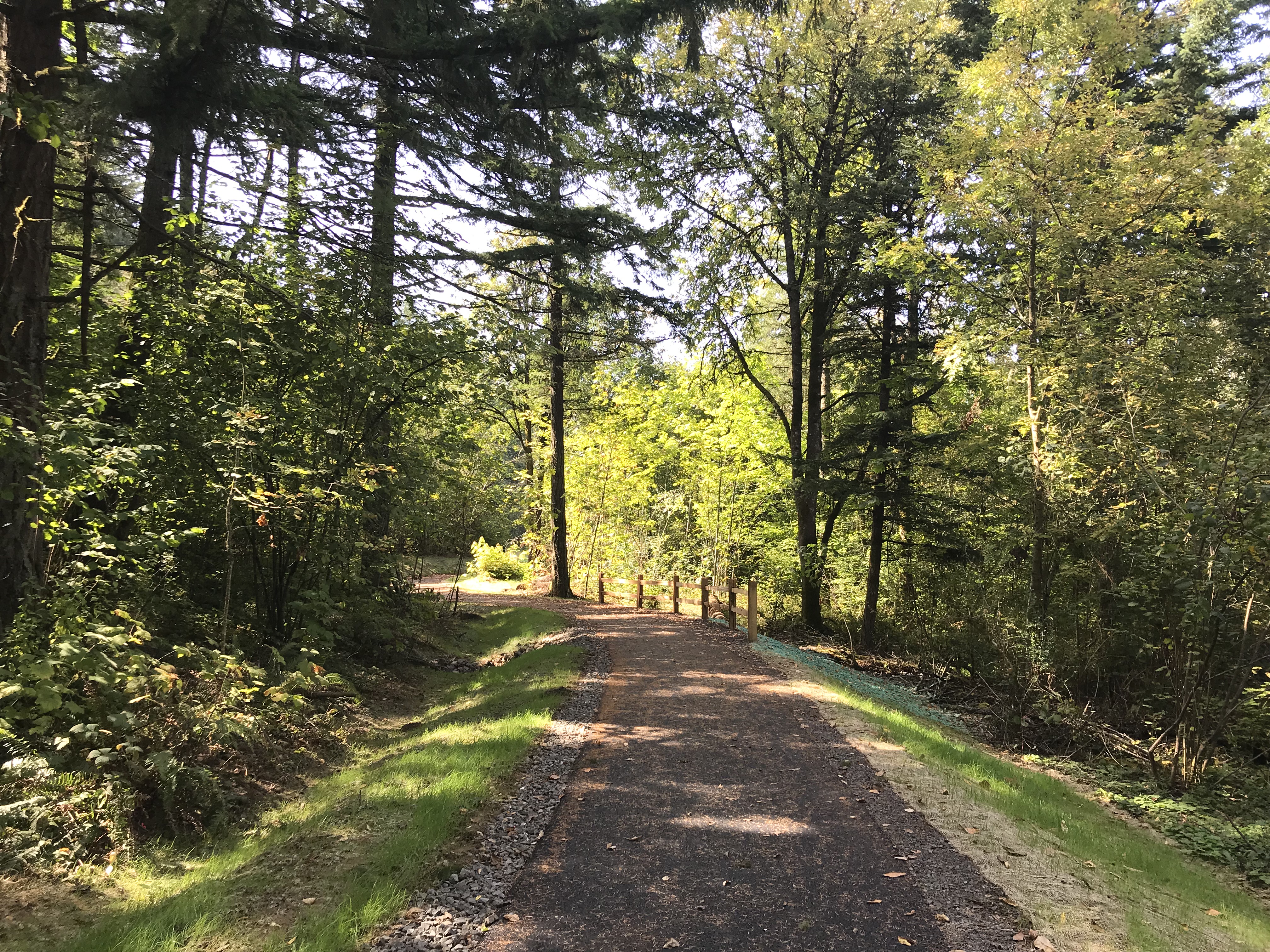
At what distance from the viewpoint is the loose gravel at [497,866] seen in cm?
345

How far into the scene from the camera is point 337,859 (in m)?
4.10

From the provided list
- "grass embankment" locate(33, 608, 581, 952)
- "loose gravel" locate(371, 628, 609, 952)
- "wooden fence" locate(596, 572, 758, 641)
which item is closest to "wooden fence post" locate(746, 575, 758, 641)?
"wooden fence" locate(596, 572, 758, 641)

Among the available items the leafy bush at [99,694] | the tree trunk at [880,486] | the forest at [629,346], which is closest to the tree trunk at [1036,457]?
the forest at [629,346]

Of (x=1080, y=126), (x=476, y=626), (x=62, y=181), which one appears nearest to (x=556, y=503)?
(x=476, y=626)

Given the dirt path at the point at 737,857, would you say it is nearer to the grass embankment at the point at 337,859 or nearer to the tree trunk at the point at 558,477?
the grass embankment at the point at 337,859

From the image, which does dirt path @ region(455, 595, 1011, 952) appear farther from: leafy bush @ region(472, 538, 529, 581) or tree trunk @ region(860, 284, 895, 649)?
leafy bush @ region(472, 538, 529, 581)

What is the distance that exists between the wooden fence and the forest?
1.74 metres

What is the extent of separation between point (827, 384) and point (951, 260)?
5665 millimetres

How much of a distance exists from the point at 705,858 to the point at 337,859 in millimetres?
2351

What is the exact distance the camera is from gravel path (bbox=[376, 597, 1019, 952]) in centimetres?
355

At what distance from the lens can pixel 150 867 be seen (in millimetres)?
4074

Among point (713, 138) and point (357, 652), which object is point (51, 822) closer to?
point (357, 652)

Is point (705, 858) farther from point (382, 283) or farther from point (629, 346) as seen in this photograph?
point (629, 346)

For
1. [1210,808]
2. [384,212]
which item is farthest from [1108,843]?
[384,212]
